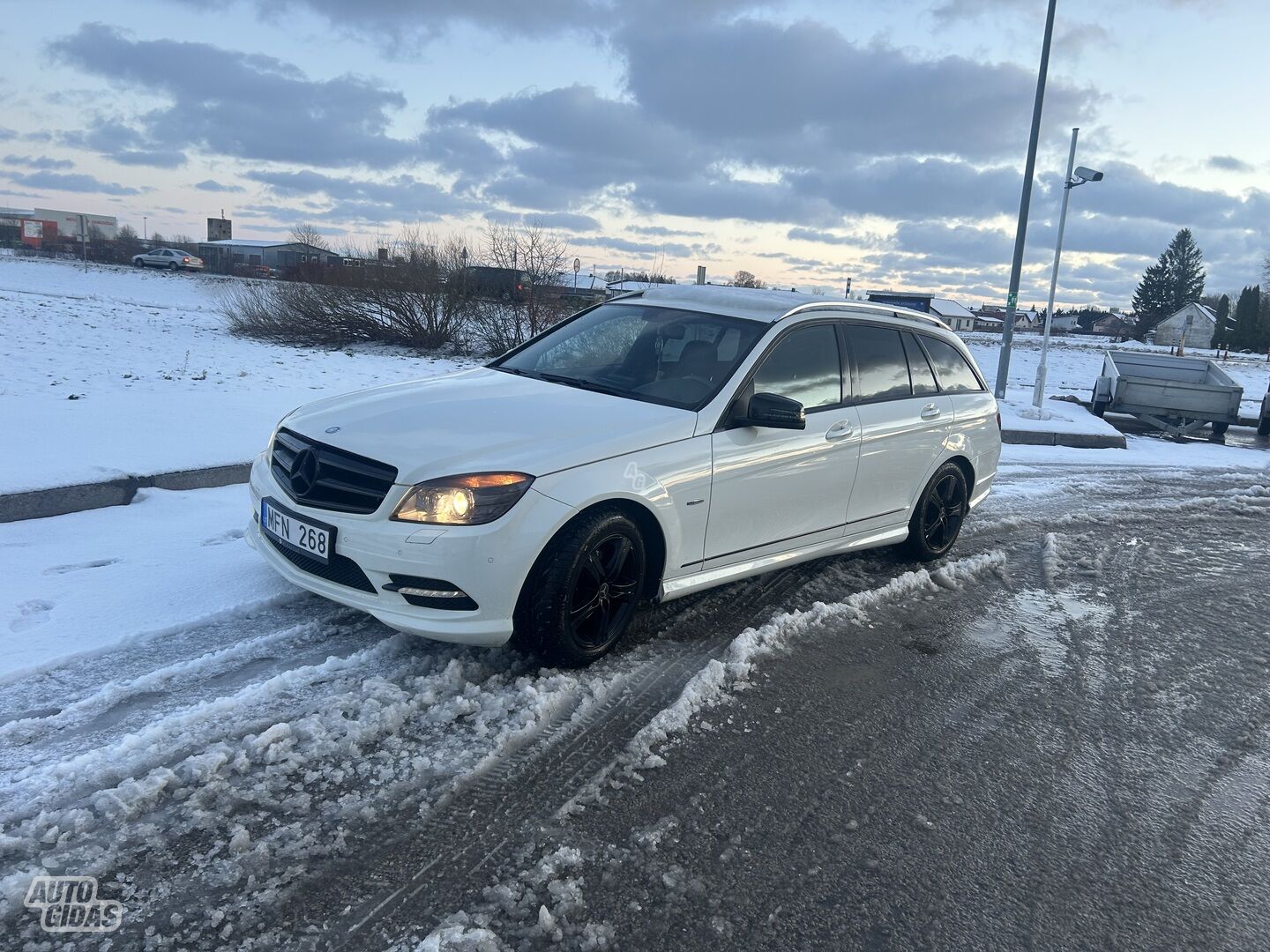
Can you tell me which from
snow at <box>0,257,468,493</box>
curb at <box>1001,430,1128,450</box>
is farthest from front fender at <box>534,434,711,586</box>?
curb at <box>1001,430,1128,450</box>

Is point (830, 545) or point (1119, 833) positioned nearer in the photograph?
Result: point (1119, 833)

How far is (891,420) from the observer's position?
225 inches

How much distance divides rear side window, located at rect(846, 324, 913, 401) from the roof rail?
119mm

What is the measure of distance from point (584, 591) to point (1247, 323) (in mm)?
87144

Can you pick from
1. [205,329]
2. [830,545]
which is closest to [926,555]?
[830,545]

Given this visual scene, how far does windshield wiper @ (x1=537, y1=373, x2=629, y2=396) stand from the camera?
4.79 metres

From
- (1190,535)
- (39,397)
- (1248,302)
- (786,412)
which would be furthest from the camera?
(1248,302)

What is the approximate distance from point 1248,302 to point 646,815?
91.1m

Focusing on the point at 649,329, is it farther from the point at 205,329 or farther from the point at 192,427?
the point at 205,329

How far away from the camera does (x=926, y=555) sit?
6344mm

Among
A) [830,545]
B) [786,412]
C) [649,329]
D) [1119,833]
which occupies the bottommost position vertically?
[1119,833]

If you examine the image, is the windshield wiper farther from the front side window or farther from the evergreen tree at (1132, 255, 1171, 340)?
the evergreen tree at (1132, 255, 1171, 340)

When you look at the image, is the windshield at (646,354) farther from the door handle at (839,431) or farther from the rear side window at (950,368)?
the rear side window at (950,368)

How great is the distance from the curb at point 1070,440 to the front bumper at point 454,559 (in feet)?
36.5
